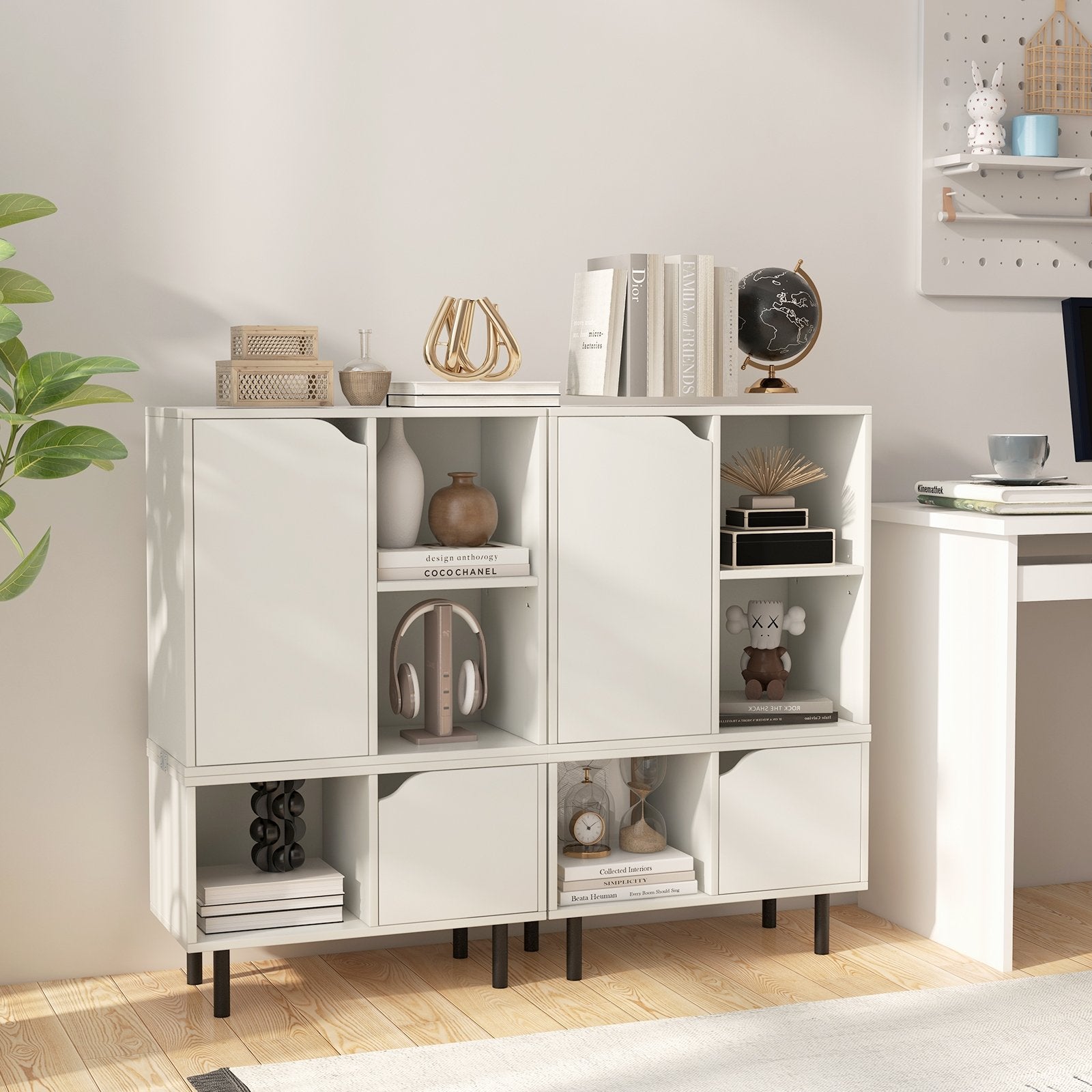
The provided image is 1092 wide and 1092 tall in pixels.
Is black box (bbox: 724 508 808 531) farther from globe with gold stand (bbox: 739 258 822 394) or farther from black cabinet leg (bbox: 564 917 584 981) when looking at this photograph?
black cabinet leg (bbox: 564 917 584 981)

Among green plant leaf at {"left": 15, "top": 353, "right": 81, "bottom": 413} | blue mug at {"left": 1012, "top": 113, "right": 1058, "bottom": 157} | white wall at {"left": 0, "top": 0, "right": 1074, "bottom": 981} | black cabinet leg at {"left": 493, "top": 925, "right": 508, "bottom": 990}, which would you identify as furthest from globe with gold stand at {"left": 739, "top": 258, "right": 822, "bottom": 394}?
green plant leaf at {"left": 15, "top": 353, "right": 81, "bottom": 413}

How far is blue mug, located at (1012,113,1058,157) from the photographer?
11.0 feet

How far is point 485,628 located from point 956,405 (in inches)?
50.8

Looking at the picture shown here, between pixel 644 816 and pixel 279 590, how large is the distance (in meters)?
0.91

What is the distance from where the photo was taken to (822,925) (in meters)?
2.98

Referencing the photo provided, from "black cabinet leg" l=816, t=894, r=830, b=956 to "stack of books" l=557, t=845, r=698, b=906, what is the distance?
0.93 ft

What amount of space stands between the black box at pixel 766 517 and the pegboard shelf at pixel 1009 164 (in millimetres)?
965

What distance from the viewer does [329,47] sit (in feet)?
9.52

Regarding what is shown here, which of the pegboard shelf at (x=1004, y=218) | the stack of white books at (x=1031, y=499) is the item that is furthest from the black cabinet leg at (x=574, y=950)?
the pegboard shelf at (x=1004, y=218)

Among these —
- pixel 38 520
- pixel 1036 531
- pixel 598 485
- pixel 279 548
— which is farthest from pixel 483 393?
pixel 1036 531

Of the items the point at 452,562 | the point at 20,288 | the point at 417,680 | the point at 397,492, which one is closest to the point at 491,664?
the point at 417,680

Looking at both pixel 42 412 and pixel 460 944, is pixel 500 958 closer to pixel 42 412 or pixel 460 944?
pixel 460 944

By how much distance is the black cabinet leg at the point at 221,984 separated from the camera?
2598 millimetres

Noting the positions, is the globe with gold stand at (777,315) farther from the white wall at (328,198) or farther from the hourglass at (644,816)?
the hourglass at (644,816)
